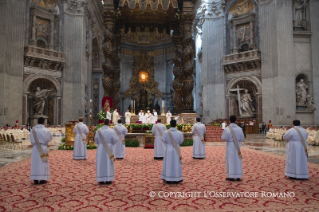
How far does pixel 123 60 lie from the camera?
116 feet

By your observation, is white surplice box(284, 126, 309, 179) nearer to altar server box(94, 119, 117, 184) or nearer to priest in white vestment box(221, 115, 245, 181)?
priest in white vestment box(221, 115, 245, 181)

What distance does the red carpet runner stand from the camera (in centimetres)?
390

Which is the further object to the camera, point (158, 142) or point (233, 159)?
point (158, 142)

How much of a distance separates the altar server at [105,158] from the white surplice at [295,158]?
12.5ft

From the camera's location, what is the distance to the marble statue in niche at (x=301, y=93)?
19.7 m

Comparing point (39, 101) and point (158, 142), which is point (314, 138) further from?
point (39, 101)

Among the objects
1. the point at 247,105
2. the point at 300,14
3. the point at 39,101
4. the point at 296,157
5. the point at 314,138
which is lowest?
the point at 314,138

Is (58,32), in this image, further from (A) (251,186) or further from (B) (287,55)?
(A) (251,186)

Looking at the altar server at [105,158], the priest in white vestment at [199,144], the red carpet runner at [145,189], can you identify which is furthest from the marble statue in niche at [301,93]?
the altar server at [105,158]

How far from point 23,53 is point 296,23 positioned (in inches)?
806

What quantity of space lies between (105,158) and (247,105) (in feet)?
61.5

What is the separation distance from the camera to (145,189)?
16.0 ft

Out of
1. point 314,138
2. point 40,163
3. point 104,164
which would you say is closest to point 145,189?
point 104,164

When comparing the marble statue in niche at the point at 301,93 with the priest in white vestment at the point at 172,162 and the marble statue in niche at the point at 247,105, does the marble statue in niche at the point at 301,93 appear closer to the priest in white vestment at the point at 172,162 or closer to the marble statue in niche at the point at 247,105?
the marble statue in niche at the point at 247,105
